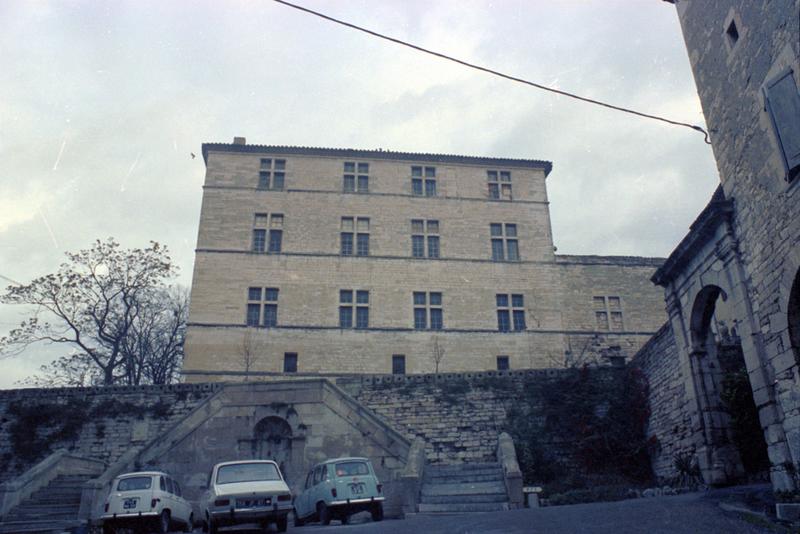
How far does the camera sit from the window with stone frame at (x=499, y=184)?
31516 millimetres

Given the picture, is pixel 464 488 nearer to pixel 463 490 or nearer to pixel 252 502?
pixel 463 490

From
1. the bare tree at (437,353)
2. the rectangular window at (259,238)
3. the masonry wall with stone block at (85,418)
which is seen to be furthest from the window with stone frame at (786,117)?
the rectangular window at (259,238)

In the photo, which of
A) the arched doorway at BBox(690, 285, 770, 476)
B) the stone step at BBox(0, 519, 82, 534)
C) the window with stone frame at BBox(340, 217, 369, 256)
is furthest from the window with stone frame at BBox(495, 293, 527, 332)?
the stone step at BBox(0, 519, 82, 534)

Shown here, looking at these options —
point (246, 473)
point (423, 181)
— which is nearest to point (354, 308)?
point (423, 181)

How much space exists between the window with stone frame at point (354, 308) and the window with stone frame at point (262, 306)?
296 cm

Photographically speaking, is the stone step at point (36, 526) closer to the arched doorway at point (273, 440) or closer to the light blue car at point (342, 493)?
the arched doorway at point (273, 440)

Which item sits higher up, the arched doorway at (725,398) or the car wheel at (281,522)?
the arched doorway at (725,398)

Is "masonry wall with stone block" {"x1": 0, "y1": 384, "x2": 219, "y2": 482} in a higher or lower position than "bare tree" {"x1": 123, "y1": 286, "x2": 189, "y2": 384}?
lower

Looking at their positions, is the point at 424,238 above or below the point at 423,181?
below

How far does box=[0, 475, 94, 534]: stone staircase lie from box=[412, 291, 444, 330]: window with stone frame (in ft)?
49.8

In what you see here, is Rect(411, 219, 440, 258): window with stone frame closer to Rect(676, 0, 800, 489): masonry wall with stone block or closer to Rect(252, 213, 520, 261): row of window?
Rect(252, 213, 520, 261): row of window

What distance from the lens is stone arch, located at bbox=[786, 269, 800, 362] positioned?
9.10 meters

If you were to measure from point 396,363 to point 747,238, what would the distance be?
18.4 metres

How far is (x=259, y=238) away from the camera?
94.8 ft
